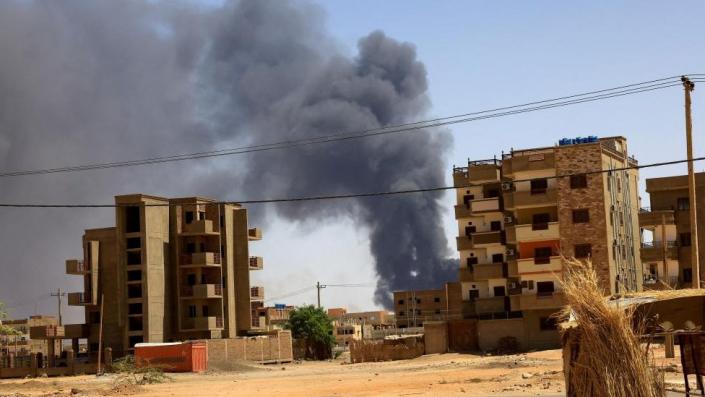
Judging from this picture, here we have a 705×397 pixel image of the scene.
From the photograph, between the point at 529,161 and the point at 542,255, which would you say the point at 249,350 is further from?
the point at 529,161

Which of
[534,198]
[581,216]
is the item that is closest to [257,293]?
[534,198]

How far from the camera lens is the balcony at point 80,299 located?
9894cm

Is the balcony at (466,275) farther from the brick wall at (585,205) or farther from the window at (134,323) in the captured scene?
the window at (134,323)

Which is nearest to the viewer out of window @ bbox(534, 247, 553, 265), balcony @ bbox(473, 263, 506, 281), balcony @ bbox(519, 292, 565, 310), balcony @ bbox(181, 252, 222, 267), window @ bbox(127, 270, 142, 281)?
balcony @ bbox(519, 292, 565, 310)

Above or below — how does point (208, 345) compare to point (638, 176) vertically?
below

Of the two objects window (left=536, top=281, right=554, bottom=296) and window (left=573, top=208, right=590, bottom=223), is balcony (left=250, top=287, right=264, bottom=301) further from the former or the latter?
window (left=573, top=208, right=590, bottom=223)

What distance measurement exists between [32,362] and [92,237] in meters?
14.0

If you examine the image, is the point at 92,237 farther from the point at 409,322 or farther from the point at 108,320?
the point at 409,322

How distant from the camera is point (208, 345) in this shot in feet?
297

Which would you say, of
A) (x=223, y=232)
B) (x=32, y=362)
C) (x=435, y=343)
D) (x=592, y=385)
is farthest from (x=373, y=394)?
(x=223, y=232)

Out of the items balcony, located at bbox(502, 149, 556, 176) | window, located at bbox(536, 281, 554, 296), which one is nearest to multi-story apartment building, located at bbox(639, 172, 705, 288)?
window, located at bbox(536, 281, 554, 296)

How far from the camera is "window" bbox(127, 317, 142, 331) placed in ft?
321

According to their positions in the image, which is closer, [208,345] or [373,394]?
[373,394]

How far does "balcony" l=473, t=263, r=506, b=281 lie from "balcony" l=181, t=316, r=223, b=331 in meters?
27.7
